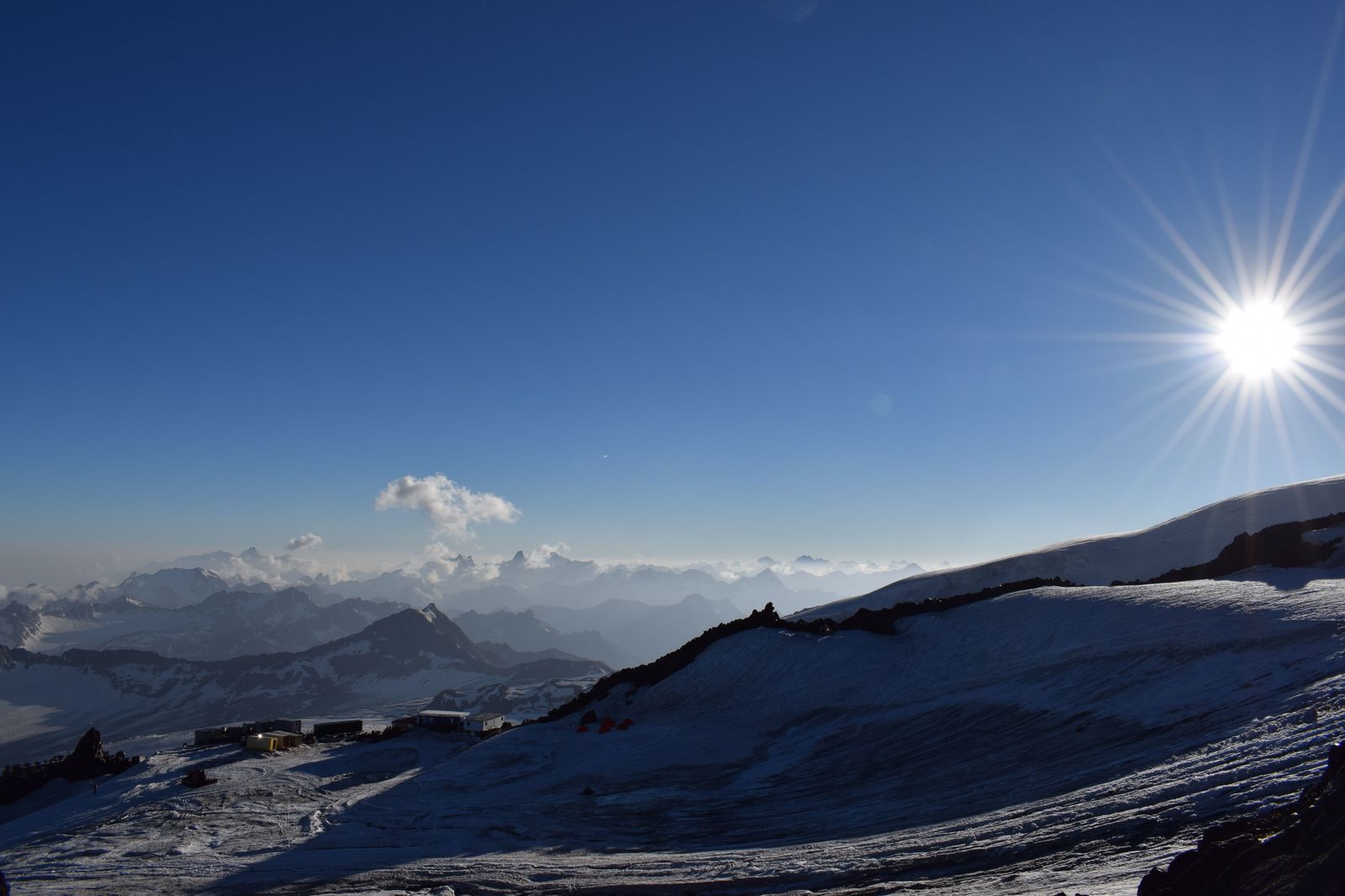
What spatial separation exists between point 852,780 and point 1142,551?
237 feet

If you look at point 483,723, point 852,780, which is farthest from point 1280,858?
point 483,723

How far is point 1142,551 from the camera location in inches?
3327

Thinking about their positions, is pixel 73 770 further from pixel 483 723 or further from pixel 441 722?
pixel 483 723

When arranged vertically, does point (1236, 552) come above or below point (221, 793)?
above

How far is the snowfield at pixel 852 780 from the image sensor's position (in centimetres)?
1894

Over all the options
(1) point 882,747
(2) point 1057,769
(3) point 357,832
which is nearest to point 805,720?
(1) point 882,747

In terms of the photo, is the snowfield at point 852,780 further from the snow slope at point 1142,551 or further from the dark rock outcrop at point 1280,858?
the snow slope at point 1142,551

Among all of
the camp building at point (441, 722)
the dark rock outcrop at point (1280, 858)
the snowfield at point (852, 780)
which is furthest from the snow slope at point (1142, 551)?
the dark rock outcrop at point (1280, 858)

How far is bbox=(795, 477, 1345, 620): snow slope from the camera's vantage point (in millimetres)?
79000

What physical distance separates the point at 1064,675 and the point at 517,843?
24.0 metres

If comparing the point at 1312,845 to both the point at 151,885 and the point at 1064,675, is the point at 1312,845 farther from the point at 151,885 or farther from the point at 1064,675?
the point at 151,885

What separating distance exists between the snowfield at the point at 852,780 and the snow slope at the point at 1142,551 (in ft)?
159

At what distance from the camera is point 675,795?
105ft

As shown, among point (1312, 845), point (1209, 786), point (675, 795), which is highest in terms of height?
point (1312, 845)
